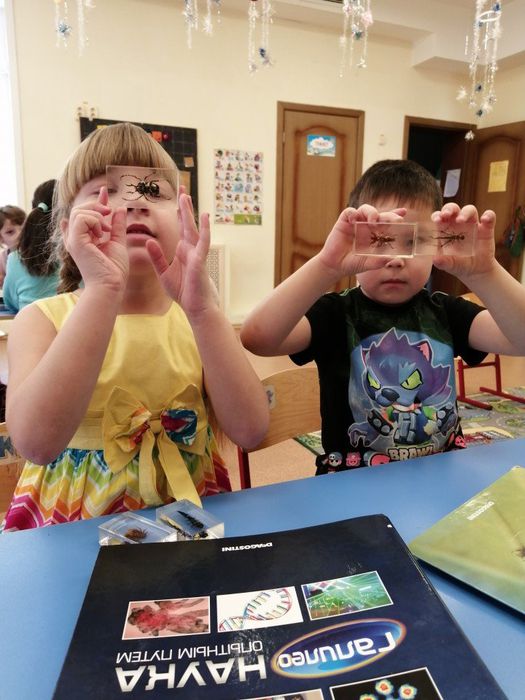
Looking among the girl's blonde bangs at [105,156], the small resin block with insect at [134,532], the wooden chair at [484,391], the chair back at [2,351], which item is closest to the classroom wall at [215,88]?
the chair back at [2,351]

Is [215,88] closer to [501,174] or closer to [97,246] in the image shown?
[501,174]

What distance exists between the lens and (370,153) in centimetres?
→ 469

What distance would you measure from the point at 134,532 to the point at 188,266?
1.19 ft

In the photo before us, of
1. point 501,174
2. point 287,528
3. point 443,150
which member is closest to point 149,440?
point 287,528

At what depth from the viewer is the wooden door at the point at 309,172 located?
4383mm

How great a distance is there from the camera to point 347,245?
88 cm

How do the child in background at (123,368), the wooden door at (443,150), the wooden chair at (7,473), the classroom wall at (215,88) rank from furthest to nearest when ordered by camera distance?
1. the wooden door at (443,150)
2. the classroom wall at (215,88)
3. the wooden chair at (7,473)
4. the child in background at (123,368)

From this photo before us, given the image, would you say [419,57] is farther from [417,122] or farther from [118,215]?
[118,215]

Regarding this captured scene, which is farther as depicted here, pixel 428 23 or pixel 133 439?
pixel 428 23

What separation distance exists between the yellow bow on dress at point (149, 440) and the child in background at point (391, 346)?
0.21m

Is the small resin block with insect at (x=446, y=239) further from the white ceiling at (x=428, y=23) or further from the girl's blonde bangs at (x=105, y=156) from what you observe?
the white ceiling at (x=428, y=23)

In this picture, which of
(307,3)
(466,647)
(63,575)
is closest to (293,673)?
(466,647)

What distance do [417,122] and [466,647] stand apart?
17.0ft

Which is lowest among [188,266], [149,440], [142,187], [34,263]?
[149,440]
